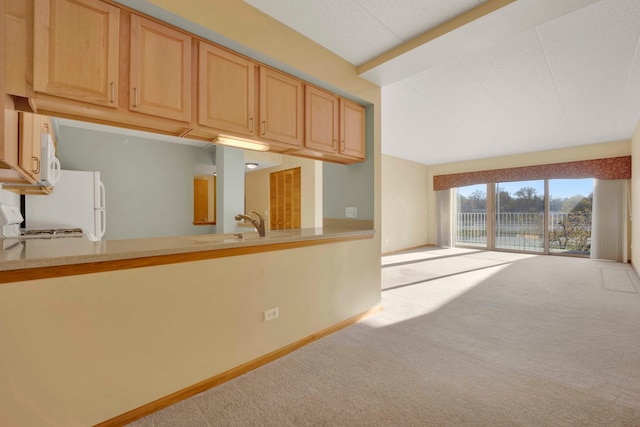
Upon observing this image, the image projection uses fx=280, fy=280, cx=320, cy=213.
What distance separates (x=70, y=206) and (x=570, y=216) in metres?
9.60

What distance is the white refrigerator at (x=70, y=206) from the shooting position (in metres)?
3.41

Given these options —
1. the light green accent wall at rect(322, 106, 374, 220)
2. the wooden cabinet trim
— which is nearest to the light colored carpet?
the light green accent wall at rect(322, 106, 374, 220)

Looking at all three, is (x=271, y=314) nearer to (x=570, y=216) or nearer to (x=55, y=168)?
(x=55, y=168)

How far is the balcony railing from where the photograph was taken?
21.6 feet

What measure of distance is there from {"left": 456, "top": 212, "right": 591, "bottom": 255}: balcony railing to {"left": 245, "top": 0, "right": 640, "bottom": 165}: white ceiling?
7.23ft

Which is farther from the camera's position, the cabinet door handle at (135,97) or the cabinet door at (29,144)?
the cabinet door at (29,144)

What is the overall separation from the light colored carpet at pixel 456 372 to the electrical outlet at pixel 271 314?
0.32 meters

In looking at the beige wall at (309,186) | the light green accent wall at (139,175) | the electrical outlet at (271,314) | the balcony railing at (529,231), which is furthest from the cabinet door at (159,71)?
the balcony railing at (529,231)

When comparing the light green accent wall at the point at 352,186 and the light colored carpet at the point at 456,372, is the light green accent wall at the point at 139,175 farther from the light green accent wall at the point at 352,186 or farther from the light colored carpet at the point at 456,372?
the light colored carpet at the point at 456,372

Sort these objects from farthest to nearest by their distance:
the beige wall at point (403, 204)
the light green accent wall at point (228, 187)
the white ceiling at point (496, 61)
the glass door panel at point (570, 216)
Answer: the beige wall at point (403, 204) → the glass door panel at point (570, 216) → the light green accent wall at point (228, 187) → the white ceiling at point (496, 61)

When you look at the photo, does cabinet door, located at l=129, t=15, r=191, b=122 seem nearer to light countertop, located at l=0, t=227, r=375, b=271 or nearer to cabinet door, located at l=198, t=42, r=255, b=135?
cabinet door, located at l=198, t=42, r=255, b=135

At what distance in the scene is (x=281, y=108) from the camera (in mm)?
2266

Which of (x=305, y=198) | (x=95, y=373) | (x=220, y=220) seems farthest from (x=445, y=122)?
(x=95, y=373)

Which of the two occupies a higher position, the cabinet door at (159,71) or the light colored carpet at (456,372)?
the cabinet door at (159,71)
